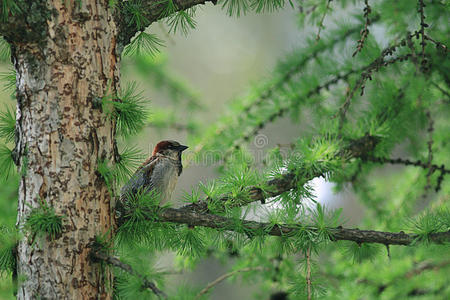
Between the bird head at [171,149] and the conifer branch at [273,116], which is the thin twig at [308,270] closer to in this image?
the conifer branch at [273,116]

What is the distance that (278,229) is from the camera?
1.74 metres

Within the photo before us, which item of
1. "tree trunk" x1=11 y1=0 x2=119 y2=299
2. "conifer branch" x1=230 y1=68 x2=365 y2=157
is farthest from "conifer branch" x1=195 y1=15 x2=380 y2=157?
"tree trunk" x1=11 y1=0 x2=119 y2=299

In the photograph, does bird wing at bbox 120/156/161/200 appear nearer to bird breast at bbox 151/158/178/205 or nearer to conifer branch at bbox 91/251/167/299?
bird breast at bbox 151/158/178/205

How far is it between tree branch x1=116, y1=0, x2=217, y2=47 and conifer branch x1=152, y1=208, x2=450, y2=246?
0.66 metres

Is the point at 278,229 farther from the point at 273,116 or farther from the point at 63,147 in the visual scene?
the point at 273,116

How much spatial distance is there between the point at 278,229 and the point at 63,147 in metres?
0.81

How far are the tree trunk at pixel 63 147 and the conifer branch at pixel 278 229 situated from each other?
248 millimetres

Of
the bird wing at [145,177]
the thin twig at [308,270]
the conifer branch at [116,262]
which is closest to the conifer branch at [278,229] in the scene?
the thin twig at [308,270]

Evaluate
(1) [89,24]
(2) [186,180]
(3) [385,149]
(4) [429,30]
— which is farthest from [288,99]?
(2) [186,180]

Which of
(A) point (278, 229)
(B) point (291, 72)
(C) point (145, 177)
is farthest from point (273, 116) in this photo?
(A) point (278, 229)

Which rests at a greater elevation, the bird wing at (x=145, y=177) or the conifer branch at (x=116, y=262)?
the bird wing at (x=145, y=177)

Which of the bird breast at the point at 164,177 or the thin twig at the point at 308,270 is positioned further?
the bird breast at the point at 164,177

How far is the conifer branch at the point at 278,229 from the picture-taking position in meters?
1.69

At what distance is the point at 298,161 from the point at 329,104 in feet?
3.79
